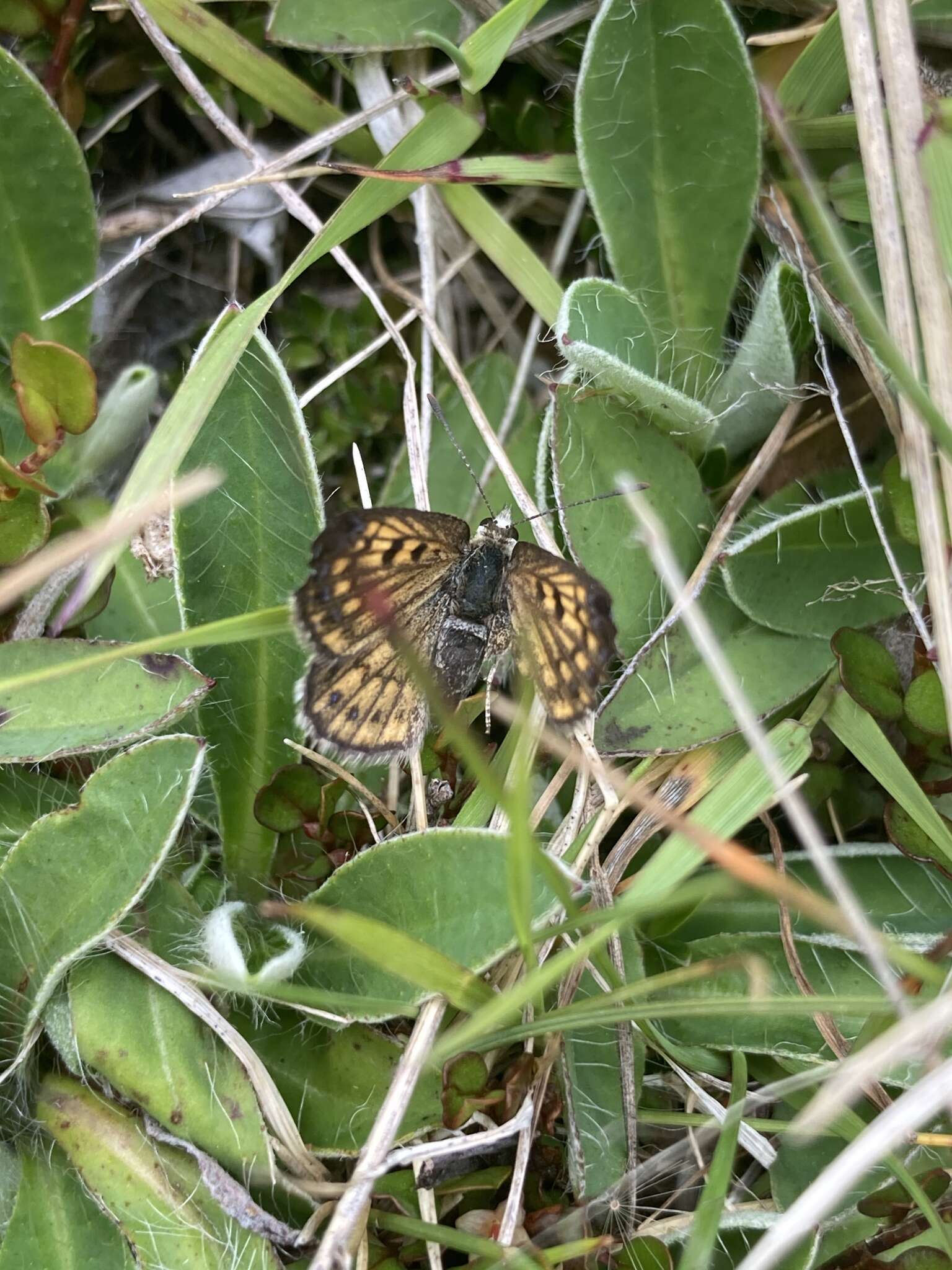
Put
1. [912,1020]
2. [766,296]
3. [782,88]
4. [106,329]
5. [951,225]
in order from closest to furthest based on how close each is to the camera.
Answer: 1. [912,1020]
2. [951,225]
3. [766,296]
4. [782,88]
5. [106,329]

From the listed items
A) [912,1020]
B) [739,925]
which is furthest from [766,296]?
[912,1020]

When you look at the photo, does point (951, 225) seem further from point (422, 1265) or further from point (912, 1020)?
point (422, 1265)

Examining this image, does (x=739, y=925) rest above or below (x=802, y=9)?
below

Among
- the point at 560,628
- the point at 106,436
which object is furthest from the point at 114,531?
the point at 560,628

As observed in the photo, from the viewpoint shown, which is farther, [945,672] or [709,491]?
[709,491]

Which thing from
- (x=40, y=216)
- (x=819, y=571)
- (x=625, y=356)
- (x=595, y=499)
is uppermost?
(x=40, y=216)

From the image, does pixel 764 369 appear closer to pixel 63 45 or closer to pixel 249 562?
pixel 249 562
